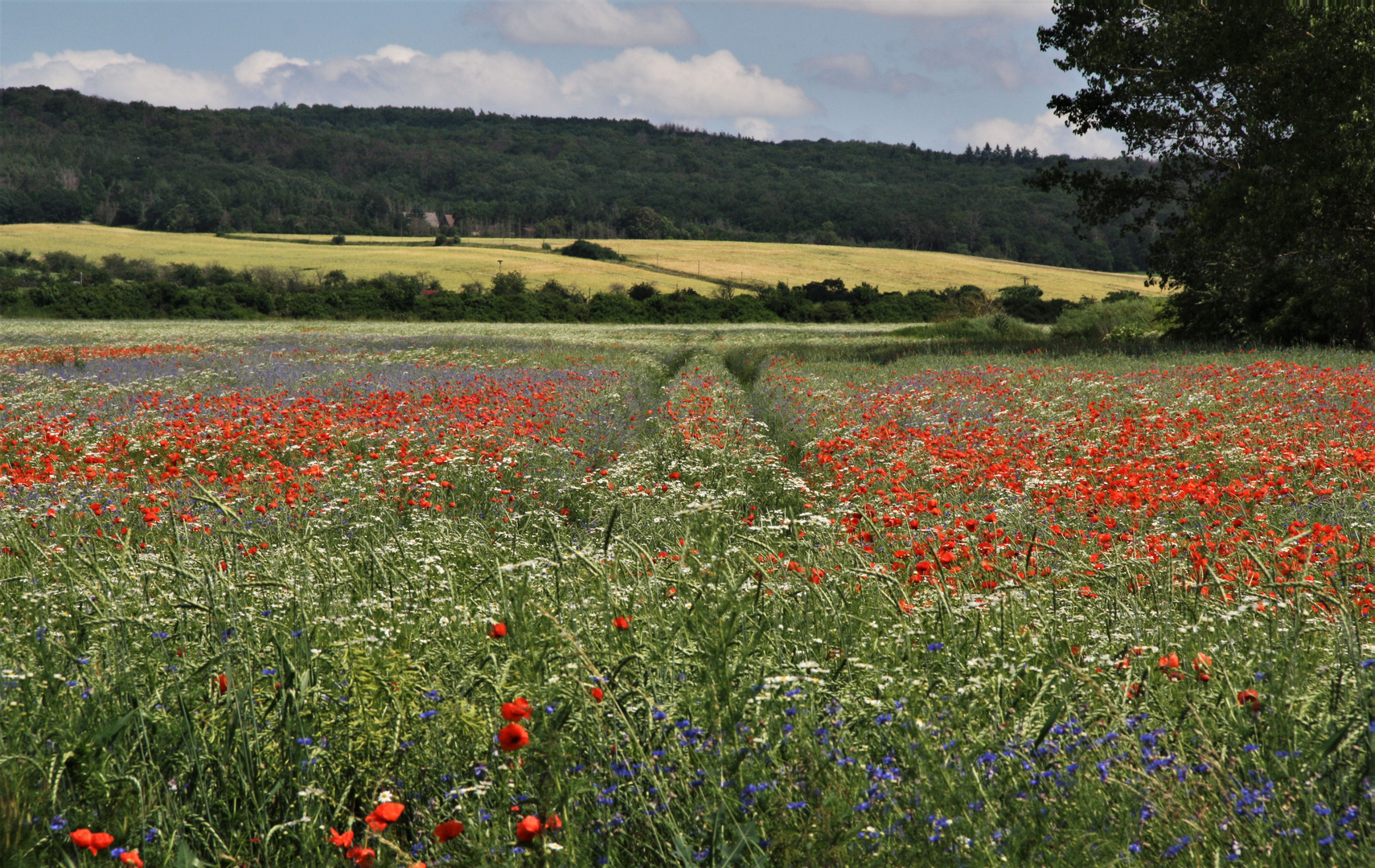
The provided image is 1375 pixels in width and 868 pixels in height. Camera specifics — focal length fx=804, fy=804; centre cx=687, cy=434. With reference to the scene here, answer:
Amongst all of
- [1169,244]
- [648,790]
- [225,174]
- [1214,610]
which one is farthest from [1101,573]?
[225,174]

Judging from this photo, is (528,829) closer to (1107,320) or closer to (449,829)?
(449,829)

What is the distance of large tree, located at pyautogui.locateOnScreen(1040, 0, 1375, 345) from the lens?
17.7 metres

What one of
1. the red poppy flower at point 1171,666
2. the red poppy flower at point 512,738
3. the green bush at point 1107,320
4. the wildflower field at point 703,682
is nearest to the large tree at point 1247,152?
the green bush at point 1107,320

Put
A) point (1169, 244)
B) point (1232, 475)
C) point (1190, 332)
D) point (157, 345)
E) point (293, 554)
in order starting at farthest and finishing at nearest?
1. point (1190, 332)
2. point (157, 345)
3. point (1169, 244)
4. point (1232, 475)
5. point (293, 554)

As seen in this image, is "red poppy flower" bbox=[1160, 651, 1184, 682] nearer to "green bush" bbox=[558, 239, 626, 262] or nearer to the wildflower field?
the wildflower field

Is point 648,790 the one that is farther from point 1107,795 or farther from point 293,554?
point 293,554

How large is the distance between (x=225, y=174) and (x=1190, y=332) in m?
142

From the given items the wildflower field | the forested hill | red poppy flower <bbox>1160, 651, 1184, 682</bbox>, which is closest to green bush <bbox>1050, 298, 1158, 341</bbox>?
the wildflower field

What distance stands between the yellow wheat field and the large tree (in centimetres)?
4801

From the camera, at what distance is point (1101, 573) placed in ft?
13.0

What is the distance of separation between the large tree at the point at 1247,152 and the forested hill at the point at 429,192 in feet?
208

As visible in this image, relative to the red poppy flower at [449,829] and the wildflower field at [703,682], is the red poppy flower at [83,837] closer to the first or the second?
the wildflower field at [703,682]

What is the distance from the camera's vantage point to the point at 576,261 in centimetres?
8825

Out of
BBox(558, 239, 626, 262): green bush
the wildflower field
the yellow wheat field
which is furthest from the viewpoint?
BBox(558, 239, 626, 262): green bush
